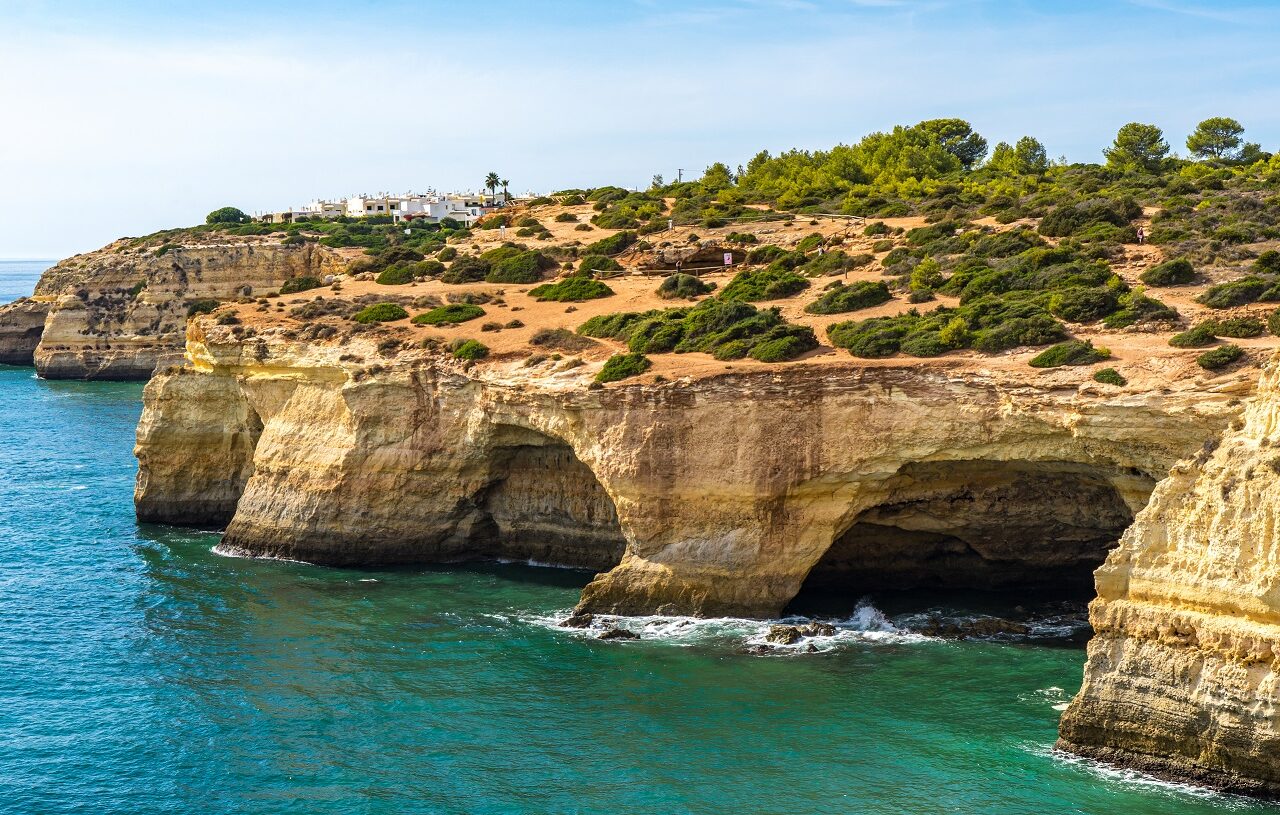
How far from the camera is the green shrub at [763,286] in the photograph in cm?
4538

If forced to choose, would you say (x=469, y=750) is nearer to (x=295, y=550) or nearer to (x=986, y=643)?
(x=986, y=643)

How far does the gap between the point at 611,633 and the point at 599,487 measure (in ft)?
23.6

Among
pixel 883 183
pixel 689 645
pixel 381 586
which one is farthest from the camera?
pixel 883 183

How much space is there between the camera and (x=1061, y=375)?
30094 mm

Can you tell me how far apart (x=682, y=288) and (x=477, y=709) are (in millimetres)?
23878

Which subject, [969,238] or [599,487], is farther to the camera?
[969,238]

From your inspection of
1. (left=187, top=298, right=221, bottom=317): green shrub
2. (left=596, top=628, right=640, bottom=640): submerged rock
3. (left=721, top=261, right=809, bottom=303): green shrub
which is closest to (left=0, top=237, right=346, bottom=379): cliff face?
(left=187, top=298, right=221, bottom=317): green shrub

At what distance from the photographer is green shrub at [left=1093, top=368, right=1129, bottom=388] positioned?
Answer: 94.8 feet

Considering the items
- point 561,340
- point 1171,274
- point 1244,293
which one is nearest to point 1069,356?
point 1244,293

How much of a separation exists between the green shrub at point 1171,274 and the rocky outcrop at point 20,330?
9950 cm

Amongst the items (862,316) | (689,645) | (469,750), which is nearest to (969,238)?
(862,316)

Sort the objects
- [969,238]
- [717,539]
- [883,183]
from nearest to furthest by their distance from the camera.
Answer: [717,539]
[969,238]
[883,183]

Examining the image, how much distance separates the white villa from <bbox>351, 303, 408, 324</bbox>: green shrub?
86257 mm

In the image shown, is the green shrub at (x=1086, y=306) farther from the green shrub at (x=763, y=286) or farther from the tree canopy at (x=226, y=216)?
the tree canopy at (x=226, y=216)
